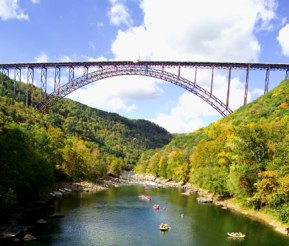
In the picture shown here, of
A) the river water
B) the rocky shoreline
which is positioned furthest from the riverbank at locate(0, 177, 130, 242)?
the river water

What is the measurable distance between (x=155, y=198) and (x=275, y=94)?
41.2 meters

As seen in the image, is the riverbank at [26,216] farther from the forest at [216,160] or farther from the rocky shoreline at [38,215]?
the forest at [216,160]

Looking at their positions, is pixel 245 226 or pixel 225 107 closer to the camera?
pixel 245 226

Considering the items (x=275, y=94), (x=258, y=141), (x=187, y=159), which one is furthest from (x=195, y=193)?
(x=275, y=94)

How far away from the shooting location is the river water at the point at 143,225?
32.4 metres

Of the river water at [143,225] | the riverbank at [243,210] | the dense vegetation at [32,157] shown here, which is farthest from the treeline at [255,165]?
the dense vegetation at [32,157]

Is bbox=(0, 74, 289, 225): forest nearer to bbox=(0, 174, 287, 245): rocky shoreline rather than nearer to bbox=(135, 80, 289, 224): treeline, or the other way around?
bbox=(135, 80, 289, 224): treeline

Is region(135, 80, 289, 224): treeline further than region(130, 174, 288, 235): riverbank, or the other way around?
region(135, 80, 289, 224): treeline

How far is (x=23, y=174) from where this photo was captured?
122 ft

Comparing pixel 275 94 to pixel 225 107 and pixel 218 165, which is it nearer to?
pixel 225 107

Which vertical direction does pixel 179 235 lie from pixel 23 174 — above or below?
below

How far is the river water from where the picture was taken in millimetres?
32406

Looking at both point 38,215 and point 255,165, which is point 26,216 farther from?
point 255,165

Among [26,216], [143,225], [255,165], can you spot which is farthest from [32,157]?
[255,165]
